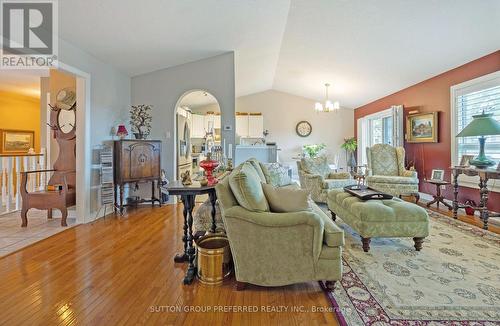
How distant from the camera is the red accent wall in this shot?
4.03 metres

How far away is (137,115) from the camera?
5.09 metres

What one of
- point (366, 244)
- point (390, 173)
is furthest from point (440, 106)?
point (366, 244)

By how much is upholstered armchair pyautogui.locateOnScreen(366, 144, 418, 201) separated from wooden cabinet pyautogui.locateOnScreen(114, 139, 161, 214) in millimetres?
4168

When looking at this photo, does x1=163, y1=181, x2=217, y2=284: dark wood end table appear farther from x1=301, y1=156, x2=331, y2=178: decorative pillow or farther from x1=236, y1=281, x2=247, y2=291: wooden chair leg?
x1=301, y1=156, x2=331, y2=178: decorative pillow

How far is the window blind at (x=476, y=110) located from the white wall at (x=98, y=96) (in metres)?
6.05

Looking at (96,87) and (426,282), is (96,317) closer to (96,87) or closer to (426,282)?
(426,282)

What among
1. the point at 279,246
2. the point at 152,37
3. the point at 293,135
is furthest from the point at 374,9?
the point at 293,135

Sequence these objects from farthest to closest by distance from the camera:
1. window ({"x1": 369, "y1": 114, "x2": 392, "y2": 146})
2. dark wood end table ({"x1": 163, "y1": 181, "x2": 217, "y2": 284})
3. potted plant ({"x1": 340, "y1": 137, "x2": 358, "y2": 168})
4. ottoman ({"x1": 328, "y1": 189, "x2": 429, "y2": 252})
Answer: potted plant ({"x1": 340, "y1": 137, "x2": 358, "y2": 168})
window ({"x1": 369, "y1": 114, "x2": 392, "y2": 146})
ottoman ({"x1": 328, "y1": 189, "x2": 429, "y2": 252})
dark wood end table ({"x1": 163, "y1": 181, "x2": 217, "y2": 284})

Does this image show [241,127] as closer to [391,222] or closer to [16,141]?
[16,141]

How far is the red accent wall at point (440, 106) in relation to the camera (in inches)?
159

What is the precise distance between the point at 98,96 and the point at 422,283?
494cm

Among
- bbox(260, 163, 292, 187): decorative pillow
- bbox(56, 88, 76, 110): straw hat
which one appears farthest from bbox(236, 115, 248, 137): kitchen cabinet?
bbox(56, 88, 76, 110): straw hat

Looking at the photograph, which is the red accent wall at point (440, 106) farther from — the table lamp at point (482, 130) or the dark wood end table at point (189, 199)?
the dark wood end table at point (189, 199)
